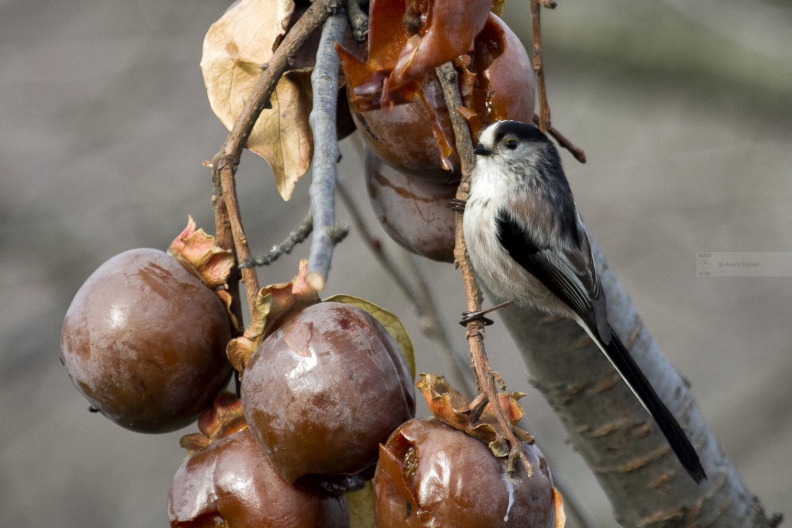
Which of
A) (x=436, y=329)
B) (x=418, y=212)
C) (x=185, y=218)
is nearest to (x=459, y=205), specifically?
(x=418, y=212)

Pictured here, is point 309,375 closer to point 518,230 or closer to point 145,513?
point 518,230

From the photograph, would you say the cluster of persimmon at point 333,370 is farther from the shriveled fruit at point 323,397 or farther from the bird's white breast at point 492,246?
the bird's white breast at point 492,246

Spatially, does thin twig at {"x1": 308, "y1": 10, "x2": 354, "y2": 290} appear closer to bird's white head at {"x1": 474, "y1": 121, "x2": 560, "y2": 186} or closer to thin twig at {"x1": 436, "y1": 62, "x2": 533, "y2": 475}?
thin twig at {"x1": 436, "y1": 62, "x2": 533, "y2": 475}

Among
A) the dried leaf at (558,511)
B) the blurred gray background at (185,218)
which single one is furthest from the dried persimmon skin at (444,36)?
the blurred gray background at (185,218)

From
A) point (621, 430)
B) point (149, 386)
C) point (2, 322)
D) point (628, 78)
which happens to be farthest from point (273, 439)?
point (2, 322)

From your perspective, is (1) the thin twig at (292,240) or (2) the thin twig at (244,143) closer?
(1) the thin twig at (292,240)

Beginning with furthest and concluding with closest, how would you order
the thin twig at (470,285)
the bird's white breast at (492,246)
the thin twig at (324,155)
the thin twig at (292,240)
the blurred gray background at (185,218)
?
the blurred gray background at (185,218) → the bird's white breast at (492,246) → the thin twig at (470,285) → the thin twig at (292,240) → the thin twig at (324,155)

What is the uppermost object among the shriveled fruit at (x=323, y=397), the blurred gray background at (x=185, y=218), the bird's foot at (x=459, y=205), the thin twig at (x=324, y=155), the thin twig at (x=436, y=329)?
the thin twig at (x=324, y=155)

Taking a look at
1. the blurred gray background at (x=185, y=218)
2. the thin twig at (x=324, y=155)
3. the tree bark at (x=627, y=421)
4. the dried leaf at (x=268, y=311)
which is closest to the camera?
the thin twig at (x=324, y=155)
